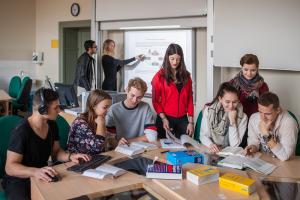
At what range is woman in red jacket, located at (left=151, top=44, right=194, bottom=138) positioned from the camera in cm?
303

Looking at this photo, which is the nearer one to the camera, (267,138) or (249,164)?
(249,164)

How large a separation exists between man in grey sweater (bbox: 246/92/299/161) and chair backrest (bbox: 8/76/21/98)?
5.32 m

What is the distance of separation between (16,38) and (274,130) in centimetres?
638

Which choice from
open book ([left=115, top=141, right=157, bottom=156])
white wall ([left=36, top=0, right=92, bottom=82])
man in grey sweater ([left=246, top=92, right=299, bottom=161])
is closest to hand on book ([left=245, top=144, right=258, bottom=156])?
man in grey sweater ([left=246, top=92, right=299, bottom=161])

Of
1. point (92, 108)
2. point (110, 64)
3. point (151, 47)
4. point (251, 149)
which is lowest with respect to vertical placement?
point (251, 149)

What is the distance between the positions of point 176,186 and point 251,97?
130cm

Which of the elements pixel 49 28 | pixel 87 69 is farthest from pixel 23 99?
pixel 49 28

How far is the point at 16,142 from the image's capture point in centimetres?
193

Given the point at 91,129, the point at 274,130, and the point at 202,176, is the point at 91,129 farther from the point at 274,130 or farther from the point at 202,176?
Result: the point at 274,130

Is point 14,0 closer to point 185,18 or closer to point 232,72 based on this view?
point 185,18

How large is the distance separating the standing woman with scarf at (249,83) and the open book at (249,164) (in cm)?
71

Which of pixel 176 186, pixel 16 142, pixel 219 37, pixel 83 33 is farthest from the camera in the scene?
pixel 83 33

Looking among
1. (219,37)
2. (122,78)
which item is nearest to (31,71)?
(122,78)

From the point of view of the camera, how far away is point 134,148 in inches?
90.7
